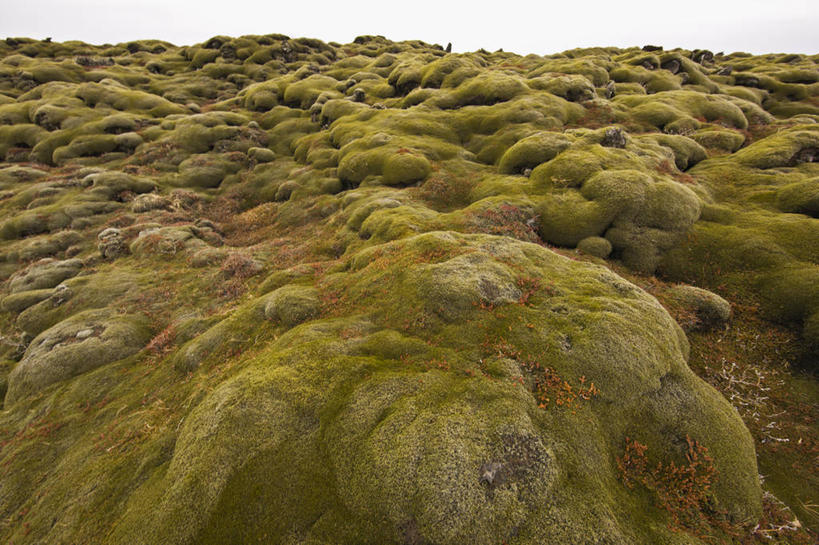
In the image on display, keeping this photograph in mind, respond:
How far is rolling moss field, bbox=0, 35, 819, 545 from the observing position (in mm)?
8031

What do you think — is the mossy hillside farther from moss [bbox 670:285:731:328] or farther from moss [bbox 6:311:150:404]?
moss [bbox 6:311:150:404]

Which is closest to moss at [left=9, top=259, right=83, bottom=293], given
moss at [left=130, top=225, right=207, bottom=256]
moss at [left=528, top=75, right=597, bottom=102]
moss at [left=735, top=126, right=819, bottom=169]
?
moss at [left=130, top=225, right=207, bottom=256]

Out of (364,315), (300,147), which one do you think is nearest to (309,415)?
(364,315)

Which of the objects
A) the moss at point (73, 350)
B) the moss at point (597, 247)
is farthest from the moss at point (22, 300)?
the moss at point (597, 247)

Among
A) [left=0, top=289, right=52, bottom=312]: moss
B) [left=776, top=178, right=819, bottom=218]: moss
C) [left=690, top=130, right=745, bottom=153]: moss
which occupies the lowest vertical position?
[left=0, top=289, right=52, bottom=312]: moss

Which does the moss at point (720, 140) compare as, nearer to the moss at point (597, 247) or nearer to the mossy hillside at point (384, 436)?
the moss at point (597, 247)

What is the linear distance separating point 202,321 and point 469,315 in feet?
49.0

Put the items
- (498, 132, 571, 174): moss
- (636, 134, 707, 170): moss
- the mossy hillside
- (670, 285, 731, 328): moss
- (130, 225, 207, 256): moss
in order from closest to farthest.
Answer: the mossy hillside < (670, 285, 731, 328): moss < (130, 225, 207, 256): moss < (498, 132, 571, 174): moss < (636, 134, 707, 170): moss

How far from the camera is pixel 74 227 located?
3234 centimetres

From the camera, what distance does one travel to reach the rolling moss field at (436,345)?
8.03m

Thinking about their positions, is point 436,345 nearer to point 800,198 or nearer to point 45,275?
point 800,198

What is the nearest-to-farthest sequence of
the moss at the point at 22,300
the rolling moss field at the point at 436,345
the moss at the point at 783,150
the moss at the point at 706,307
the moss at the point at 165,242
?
the rolling moss field at the point at 436,345
the moss at the point at 706,307
the moss at the point at 22,300
the moss at the point at 783,150
the moss at the point at 165,242

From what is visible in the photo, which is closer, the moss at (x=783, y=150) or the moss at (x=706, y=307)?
the moss at (x=706, y=307)

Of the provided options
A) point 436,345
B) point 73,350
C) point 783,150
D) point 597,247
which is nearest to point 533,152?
point 597,247
